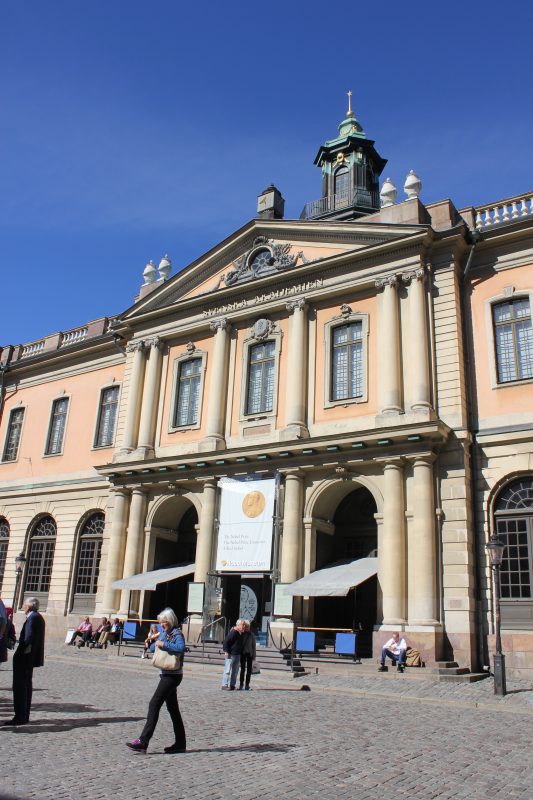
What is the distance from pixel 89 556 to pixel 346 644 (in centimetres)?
1370

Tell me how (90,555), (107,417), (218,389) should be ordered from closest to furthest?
(218,389) → (90,555) → (107,417)

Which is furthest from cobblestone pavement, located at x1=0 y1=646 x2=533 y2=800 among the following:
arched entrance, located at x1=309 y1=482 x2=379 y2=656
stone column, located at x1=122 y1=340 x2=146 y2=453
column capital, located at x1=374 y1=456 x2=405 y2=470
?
stone column, located at x1=122 y1=340 x2=146 y2=453

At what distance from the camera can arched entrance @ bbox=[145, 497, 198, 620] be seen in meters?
25.4

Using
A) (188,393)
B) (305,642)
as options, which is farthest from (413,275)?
(305,642)

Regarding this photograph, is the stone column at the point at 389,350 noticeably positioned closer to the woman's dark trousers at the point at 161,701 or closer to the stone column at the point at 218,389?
the stone column at the point at 218,389

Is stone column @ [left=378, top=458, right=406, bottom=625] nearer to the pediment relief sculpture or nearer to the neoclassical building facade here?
the neoclassical building facade

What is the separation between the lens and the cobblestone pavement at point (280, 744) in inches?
277

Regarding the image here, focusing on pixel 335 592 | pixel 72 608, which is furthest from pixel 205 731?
pixel 72 608

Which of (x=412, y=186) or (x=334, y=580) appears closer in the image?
(x=334, y=580)

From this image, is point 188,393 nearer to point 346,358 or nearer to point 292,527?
point 346,358

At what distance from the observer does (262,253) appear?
26.0 meters

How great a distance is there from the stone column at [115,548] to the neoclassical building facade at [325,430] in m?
0.08

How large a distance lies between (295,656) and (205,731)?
9606 mm

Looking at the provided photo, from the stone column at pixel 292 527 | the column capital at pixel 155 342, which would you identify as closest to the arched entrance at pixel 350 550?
the stone column at pixel 292 527
